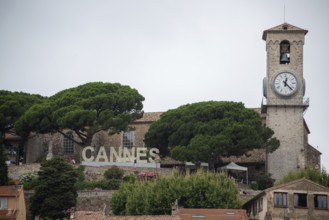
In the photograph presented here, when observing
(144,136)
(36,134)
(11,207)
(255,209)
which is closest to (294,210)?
(255,209)

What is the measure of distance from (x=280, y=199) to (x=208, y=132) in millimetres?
21801

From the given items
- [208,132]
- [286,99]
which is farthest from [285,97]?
[208,132]

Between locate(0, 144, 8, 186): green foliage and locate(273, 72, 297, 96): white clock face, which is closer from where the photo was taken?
locate(0, 144, 8, 186): green foliage

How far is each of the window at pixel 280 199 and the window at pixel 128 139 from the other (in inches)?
1423

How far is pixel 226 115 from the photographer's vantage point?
97062 mm

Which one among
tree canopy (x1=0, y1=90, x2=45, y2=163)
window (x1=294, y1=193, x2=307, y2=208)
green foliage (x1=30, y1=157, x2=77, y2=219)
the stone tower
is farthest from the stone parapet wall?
window (x1=294, y1=193, x2=307, y2=208)

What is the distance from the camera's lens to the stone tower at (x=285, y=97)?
97.5 meters

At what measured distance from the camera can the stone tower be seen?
97.5 m

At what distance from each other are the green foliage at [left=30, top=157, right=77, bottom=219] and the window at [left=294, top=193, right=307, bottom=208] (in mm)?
17677

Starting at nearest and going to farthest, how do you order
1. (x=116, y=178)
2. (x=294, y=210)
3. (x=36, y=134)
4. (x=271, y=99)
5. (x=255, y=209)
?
(x=294, y=210) < (x=255, y=209) < (x=116, y=178) < (x=271, y=99) < (x=36, y=134)

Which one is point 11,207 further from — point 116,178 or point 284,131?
point 284,131

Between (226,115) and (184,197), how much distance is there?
1984 cm

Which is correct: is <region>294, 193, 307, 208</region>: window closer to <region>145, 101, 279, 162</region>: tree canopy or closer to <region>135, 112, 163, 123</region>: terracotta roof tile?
<region>145, 101, 279, 162</region>: tree canopy

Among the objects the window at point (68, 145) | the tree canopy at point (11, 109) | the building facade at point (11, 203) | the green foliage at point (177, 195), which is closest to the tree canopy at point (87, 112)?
the tree canopy at point (11, 109)
